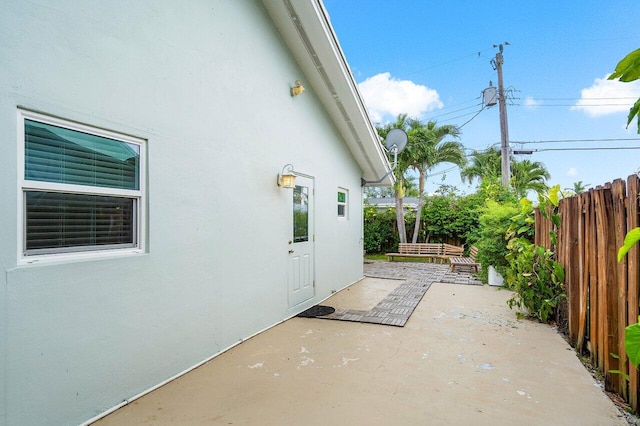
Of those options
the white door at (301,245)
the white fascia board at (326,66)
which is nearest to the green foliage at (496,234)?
the white fascia board at (326,66)

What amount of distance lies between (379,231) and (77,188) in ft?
49.4

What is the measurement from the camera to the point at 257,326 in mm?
5148

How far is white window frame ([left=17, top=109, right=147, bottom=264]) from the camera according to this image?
2.48 m

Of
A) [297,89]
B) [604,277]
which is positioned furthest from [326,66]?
[604,277]

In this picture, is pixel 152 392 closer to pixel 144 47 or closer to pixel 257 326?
pixel 257 326

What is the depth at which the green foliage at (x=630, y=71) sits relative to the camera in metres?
1.11

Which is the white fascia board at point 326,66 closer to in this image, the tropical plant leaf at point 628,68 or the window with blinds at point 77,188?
the window with blinds at point 77,188

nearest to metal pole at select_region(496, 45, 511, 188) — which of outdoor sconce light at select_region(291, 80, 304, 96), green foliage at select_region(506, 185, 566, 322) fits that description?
green foliage at select_region(506, 185, 566, 322)

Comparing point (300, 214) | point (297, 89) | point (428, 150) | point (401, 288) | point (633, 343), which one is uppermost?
point (428, 150)

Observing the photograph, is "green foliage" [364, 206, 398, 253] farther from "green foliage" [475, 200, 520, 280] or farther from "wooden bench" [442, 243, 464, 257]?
"green foliage" [475, 200, 520, 280]

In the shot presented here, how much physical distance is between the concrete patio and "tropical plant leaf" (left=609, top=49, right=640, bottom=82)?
8.97 feet

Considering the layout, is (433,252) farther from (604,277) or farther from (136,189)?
(136,189)

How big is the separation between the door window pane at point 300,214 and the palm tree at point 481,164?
17.1m

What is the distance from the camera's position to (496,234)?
8.31 m
